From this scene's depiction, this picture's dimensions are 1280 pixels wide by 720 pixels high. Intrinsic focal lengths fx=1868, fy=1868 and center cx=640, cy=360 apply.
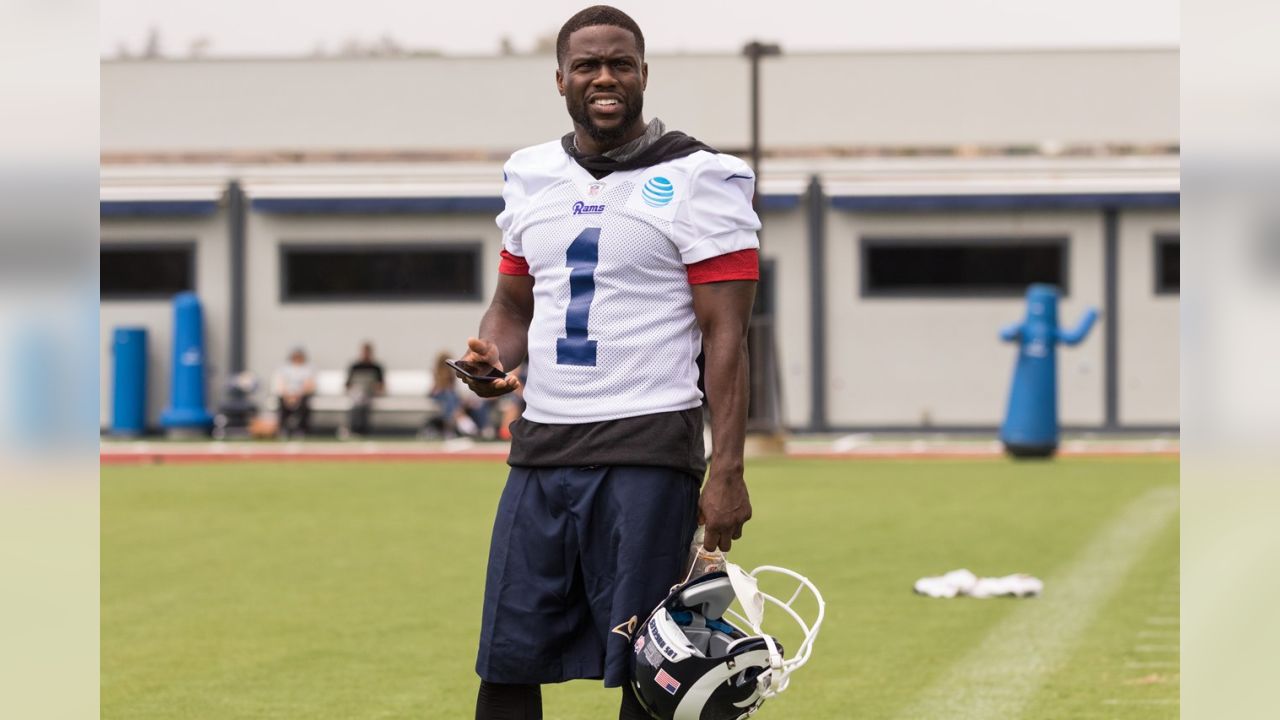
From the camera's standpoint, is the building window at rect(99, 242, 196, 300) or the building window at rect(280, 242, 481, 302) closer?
the building window at rect(280, 242, 481, 302)

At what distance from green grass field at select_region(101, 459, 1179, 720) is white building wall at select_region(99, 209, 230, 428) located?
12255 mm

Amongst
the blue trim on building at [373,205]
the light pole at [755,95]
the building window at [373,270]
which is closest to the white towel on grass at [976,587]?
the light pole at [755,95]

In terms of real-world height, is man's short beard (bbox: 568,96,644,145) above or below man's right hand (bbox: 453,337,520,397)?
above

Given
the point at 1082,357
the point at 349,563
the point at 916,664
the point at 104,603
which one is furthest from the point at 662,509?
the point at 1082,357

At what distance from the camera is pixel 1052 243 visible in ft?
95.3

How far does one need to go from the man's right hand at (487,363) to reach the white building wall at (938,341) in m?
25.0

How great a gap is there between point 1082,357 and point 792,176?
5311 millimetres

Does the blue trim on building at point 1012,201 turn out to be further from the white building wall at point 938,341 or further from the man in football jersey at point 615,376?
the man in football jersey at point 615,376

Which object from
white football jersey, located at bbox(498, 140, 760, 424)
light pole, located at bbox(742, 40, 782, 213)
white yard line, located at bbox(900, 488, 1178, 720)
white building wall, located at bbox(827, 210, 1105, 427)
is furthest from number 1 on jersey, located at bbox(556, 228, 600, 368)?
white building wall, located at bbox(827, 210, 1105, 427)

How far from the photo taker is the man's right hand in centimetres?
426

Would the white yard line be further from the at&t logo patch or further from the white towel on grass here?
the at&t logo patch

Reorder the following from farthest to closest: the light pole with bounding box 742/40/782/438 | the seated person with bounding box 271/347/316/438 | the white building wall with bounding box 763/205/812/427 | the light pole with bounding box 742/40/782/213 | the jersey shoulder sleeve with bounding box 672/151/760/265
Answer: the white building wall with bounding box 763/205/812/427
the seated person with bounding box 271/347/316/438
the light pole with bounding box 742/40/782/438
the light pole with bounding box 742/40/782/213
the jersey shoulder sleeve with bounding box 672/151/760/265
